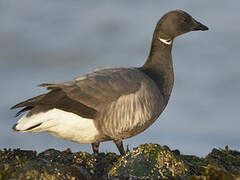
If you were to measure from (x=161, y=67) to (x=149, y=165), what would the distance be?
3.95 meters

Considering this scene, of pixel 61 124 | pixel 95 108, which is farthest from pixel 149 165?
pixel 61 124

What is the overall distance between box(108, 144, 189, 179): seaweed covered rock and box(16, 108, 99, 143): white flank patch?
5.98ft

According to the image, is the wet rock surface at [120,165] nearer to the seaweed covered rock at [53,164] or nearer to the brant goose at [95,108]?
the seaweed covered rock at [53,164]

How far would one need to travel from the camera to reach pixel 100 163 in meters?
6.91

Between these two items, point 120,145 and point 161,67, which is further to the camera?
point 161,67

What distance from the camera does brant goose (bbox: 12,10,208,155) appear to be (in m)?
7.81

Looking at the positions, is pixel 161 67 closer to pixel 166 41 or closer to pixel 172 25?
pixel 166 41

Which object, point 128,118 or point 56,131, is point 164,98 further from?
point 56,131

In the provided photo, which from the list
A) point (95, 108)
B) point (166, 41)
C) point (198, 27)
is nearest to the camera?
point (95, 108)

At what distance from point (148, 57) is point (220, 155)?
3.10 meters

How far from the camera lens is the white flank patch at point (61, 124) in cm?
779

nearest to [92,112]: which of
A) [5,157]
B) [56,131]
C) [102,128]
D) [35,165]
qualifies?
[102,128]

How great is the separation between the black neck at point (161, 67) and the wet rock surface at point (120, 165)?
1766mm

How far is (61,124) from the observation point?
7891 mm
